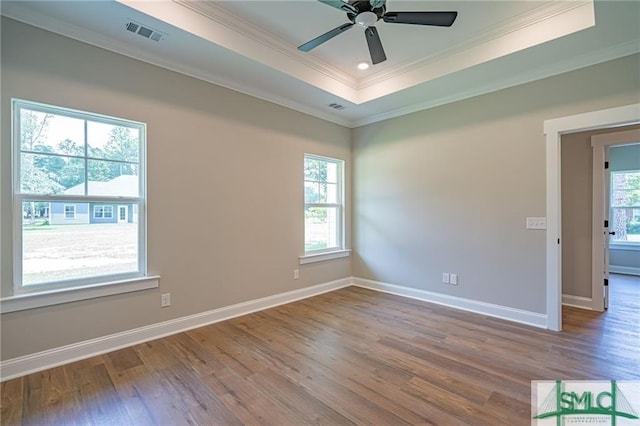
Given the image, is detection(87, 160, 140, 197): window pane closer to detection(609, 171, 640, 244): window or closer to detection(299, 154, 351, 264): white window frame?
detection(299, 154, 351, 264): white window frame

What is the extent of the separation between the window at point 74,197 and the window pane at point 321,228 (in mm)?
2282

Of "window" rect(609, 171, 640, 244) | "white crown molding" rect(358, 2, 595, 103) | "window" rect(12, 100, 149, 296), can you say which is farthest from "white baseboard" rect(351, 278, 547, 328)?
"window" rect(609, 171, 640, 244)

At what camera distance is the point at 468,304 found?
12.5ft

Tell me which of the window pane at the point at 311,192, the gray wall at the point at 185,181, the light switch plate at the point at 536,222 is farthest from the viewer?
the window pane at the point at 311,192

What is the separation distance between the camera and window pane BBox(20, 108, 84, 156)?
93.6 inches

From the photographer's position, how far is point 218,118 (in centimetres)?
344

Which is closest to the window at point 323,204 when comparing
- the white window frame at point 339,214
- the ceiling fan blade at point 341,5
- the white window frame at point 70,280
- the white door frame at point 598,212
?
the white window frame at point 339,214

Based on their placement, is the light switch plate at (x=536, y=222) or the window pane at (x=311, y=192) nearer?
the light switch plate at (x=536, y=222)

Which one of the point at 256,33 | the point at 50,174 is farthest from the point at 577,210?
the point at 50,174

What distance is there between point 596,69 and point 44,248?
17.6 feet

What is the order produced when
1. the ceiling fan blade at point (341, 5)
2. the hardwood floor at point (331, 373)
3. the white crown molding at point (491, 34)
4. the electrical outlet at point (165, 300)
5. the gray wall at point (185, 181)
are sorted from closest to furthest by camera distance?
the hardwood floor at point (331, 373) → the ceiling fan blade at point (341, 5) → the gray wall at point (185, 181) → the white crown molding at point (491, 34) → the electrical outlet at point (165, 300)

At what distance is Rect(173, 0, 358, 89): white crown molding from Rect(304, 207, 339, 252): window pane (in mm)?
1964

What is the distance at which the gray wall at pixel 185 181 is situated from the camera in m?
2.35

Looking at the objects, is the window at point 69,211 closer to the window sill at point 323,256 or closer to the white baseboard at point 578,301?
the window sill at point 323,256
